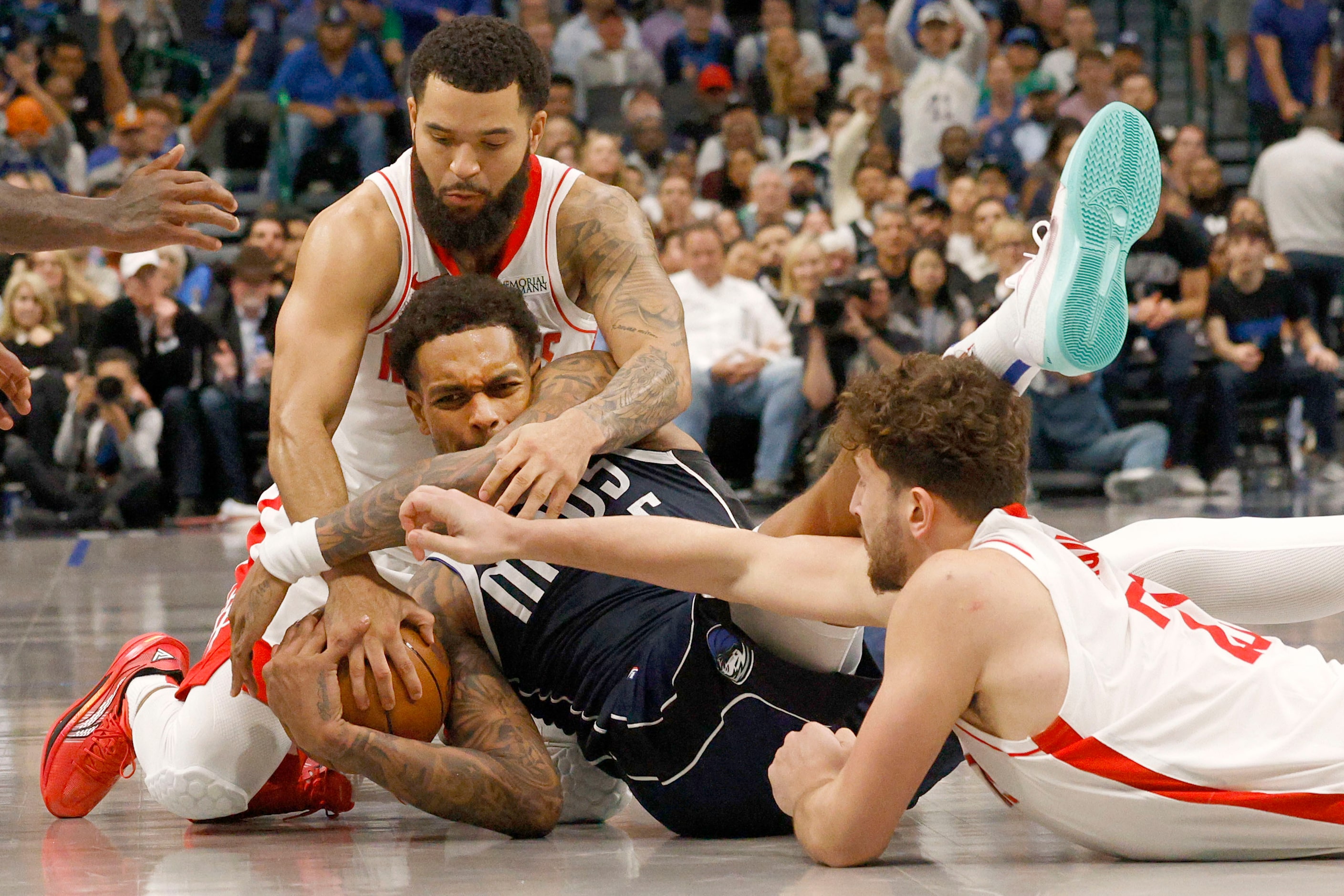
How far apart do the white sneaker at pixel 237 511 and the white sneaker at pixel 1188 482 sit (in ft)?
17.3

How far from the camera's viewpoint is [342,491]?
11.5ft

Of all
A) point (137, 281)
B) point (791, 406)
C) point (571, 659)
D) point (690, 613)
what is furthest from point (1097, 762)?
point (137, 281)

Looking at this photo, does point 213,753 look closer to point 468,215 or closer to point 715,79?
point 468,215

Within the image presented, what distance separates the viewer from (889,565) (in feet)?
9.16

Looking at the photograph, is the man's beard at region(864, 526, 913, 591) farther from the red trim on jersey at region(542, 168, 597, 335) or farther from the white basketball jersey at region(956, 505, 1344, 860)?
the red trim on jersey at region(542, 168, 597, 335)

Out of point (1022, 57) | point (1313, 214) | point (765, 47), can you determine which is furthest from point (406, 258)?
point (765, 47)

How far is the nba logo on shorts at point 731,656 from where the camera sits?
3.02m

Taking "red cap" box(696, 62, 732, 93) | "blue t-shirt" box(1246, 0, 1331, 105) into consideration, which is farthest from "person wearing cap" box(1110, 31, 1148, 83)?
"red cap" box(696, 62, 732, 93)

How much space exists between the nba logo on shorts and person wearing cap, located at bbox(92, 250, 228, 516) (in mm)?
6781

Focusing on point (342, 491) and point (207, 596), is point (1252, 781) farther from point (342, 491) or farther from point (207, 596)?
point (207, 596)

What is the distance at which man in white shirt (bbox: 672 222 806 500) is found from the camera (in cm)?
924

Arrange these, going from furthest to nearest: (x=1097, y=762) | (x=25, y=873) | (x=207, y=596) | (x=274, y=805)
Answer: (x=207, y=596)
(x=274, y=805)
(x=25, y=873)
(x=1097, y=762)

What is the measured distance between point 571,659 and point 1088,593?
104 cm

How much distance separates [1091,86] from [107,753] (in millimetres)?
9884
